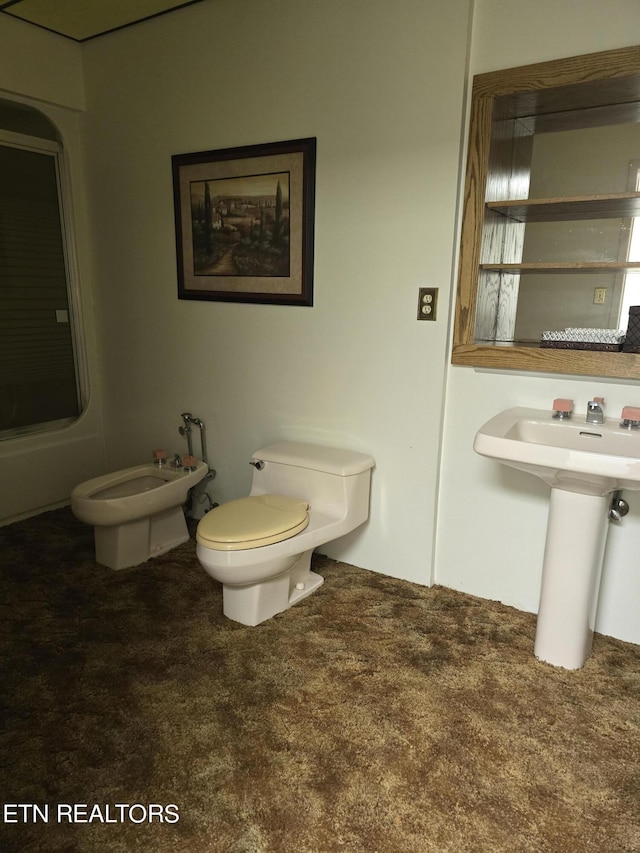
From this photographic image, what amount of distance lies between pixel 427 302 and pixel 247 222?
0.97 metres

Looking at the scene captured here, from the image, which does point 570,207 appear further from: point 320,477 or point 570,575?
point 320,477

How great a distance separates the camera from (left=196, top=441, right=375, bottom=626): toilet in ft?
6.58

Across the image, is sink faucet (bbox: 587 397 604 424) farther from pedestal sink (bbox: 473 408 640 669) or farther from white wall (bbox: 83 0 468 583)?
white wall (bbox: 83 0 468 583)

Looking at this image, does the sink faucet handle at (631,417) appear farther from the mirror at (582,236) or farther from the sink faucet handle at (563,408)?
the mirror at (582,236)

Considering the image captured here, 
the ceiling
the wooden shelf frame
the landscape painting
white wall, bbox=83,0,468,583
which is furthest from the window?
the wooden shelf frame

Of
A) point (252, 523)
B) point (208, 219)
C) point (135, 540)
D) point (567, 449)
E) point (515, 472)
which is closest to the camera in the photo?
point (567, 449)

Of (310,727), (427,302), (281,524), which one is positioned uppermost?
(427,302)

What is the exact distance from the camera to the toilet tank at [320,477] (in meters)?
2.35

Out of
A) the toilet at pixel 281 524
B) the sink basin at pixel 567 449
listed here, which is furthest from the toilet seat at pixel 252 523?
the sink basin at pixel 567 449

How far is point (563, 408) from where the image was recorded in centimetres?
198

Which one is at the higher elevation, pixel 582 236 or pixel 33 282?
pixel 582 236

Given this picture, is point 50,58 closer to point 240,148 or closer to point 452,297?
point 240,148

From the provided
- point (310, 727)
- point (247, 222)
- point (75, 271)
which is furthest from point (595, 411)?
point (75, 271)

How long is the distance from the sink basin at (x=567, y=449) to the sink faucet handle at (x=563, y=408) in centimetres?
3
